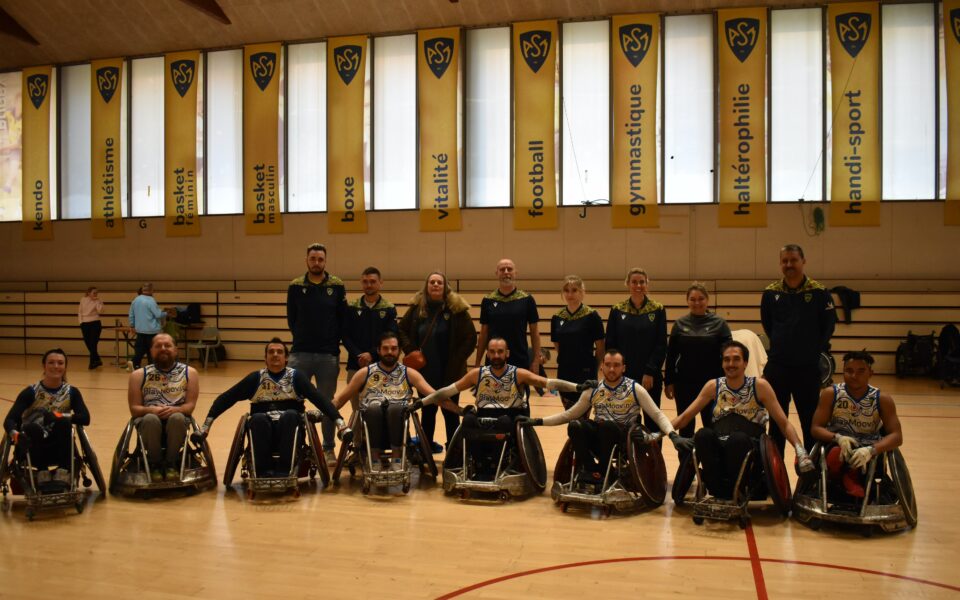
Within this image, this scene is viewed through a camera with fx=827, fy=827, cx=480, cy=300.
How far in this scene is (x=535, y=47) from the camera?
43.6 feet

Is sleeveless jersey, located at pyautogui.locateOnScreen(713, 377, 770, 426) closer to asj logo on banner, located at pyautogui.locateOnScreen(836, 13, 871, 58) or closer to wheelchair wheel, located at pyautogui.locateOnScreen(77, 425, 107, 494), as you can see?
wheelchair wheel, located at pyautogui.locateOnScreen(77, 425, 107, 494)

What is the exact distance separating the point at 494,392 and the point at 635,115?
27.2ft

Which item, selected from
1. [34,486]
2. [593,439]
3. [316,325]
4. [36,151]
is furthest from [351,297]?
[593,439]

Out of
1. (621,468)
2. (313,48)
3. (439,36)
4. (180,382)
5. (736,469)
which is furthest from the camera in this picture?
Answer: (313,48)

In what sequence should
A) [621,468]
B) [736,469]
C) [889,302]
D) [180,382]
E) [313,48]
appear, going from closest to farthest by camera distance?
[736,469], [621,468], [180,382], [889,302], [313,48]

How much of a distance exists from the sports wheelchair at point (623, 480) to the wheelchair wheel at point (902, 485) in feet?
4.30

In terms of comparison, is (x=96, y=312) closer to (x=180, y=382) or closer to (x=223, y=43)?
(x=223, y=43)

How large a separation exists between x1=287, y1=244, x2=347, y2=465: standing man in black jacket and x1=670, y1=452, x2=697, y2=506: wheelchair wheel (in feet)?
8.74

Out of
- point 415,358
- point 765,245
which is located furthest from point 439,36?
point 415,358

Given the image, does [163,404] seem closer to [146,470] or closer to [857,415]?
[146,470]

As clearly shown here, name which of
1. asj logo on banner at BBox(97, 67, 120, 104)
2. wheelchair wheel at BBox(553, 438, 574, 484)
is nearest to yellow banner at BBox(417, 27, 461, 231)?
asj logo on banner at BBox(97, 67, 120, 104)

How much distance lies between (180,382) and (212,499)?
85 centimetres

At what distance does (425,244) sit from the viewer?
14.2 m

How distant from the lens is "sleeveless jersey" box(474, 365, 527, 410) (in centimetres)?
571
